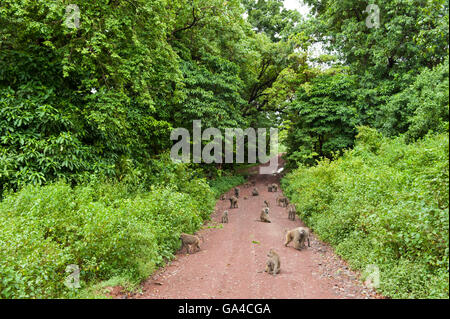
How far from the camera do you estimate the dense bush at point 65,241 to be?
4090 millimetres

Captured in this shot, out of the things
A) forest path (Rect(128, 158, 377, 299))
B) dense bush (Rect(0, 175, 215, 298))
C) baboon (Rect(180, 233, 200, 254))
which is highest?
dense bush (Rect(0, 175, 215, 298))

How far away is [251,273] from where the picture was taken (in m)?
5.85

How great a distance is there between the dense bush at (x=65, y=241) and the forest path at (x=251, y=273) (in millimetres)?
638

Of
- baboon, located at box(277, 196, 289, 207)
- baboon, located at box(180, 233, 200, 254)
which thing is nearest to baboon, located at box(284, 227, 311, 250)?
baboon, located at box(180, 233, 200, 254)

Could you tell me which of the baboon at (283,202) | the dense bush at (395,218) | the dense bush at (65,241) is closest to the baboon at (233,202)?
the baboon at (283,202)

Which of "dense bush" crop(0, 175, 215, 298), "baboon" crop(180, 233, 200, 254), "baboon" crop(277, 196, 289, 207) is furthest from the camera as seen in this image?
"baboon" crop(277, 196, 289, 207)

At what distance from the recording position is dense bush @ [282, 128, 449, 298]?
4.15 metres

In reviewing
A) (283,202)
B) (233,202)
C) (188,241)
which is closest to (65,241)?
(188,241)

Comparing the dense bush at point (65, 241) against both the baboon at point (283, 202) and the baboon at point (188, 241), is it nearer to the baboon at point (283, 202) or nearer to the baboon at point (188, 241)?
the baboon at point (188, 241)

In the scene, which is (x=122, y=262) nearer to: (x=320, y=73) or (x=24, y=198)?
(x=24, y=198)

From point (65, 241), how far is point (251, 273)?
3.77 m

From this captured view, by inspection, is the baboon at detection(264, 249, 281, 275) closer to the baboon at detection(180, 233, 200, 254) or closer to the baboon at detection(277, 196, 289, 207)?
the baboon at detection(180, 233, 200, 254)

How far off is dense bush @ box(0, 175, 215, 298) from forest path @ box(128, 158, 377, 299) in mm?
638

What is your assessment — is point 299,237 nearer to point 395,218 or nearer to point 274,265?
point 274,265
